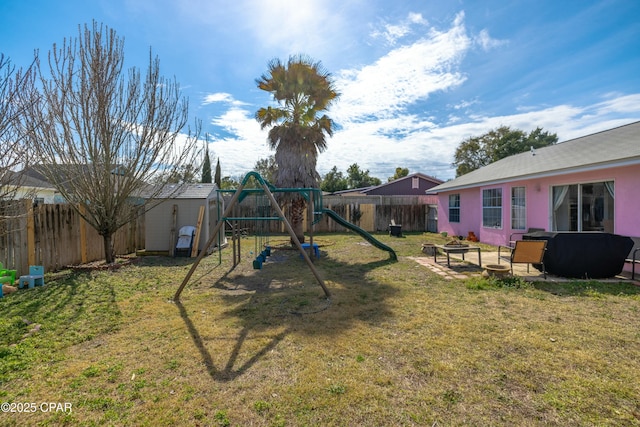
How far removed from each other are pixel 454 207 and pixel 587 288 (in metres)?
10.1

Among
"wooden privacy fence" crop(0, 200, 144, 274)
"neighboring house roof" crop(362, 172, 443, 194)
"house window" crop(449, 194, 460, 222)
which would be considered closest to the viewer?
"wooden privacy fence" crop(0, 200, 144, 274)

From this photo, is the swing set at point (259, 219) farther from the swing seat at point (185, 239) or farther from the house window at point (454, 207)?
the house window at point (454, 207)

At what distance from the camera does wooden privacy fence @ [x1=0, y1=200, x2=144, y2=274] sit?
625cm

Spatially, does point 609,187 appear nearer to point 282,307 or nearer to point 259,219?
point 282,307

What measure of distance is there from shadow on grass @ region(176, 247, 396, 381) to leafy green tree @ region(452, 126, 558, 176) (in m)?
30.8

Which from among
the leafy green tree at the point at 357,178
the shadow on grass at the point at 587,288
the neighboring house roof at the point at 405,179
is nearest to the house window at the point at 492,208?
the shadow on grass at the point at 587,288

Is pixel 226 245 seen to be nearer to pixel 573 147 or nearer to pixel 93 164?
pixel 93 164

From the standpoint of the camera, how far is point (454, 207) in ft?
50.6

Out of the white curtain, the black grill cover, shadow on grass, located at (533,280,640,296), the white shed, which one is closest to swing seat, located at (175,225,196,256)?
the white shed

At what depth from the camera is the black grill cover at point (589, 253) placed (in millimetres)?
6145

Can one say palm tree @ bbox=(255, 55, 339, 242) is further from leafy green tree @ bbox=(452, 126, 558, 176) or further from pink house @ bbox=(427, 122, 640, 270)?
leafy green tree @ bbox=(452, 126, 558, 176)

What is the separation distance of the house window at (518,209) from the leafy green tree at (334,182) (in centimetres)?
3279

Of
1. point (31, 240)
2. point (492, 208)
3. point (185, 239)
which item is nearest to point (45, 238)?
point (31, 240)

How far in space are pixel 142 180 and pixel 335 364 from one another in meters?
7.79
